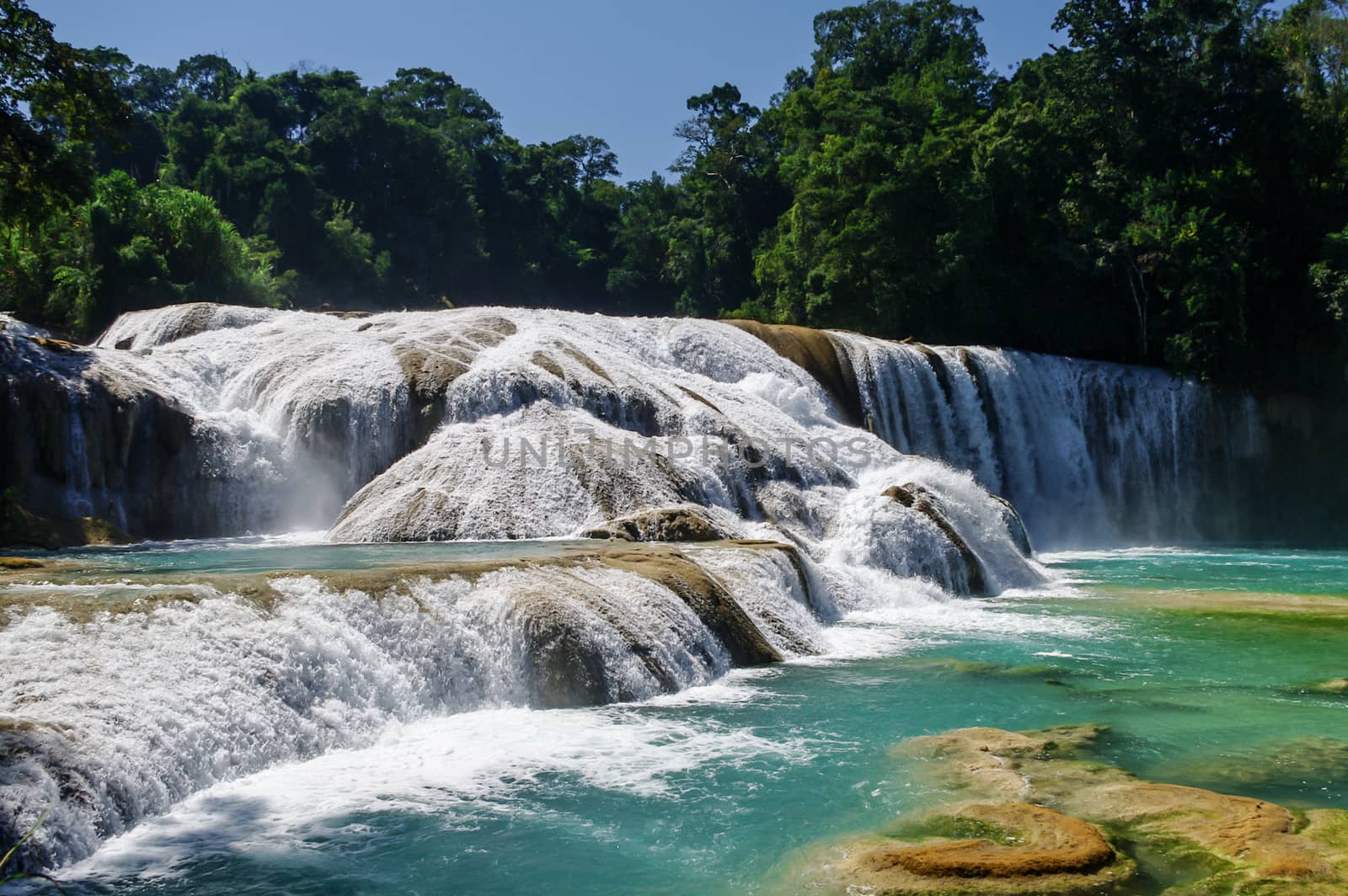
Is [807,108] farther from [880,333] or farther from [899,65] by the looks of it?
[880,333]

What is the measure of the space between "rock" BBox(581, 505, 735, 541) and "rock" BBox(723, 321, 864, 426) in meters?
9.97

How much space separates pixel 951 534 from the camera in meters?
16.3

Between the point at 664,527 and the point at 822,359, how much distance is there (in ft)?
36.3

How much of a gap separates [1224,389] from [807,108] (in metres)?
20.0

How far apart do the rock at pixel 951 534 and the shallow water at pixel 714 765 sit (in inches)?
127

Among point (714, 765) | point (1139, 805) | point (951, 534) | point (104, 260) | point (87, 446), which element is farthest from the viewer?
point (104, 260)

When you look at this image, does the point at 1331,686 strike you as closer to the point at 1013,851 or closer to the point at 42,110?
the point at 1013,851

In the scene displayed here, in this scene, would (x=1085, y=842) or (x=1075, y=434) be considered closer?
(x=1085, y=842)

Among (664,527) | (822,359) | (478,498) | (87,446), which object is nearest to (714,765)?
(664,527)

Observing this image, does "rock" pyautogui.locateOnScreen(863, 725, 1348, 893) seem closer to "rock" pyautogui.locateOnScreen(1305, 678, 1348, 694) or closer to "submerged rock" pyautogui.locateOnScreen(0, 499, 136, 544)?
"rock" pyautogui.locateOnScreen(1305, 678, 1348, 694)

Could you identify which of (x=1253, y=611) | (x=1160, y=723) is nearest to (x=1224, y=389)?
(x=1253, y=611)

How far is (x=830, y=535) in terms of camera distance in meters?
16.6

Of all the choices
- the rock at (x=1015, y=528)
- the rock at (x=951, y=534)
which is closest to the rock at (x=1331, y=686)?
the rock at (x=951, y=534)

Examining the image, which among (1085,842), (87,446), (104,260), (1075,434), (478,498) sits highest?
(104,260)
